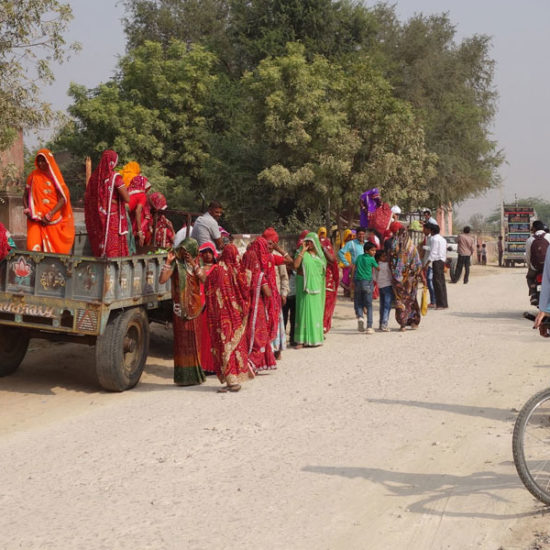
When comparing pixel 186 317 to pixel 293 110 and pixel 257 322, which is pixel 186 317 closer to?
pixel 257 322

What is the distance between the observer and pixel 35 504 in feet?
17.6

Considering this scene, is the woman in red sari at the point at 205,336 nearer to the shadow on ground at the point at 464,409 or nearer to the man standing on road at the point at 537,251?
the shadow on ground at the point at 464,409

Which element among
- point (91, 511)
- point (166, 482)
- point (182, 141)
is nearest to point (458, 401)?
point (166, 482)

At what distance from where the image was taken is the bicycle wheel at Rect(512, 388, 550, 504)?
4855 mm

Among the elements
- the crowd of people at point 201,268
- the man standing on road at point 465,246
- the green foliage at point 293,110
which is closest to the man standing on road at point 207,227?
the crowd of people at point 201,268

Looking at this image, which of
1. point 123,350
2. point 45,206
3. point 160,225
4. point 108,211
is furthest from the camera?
point 160,225

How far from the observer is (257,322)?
10.1 m

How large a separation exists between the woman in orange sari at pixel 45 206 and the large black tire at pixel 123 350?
153cm

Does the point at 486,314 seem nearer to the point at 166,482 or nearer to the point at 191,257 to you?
the point at 191,257

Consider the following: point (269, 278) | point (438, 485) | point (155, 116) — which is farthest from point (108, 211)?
point (155, 116)

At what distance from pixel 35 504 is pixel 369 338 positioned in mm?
8938

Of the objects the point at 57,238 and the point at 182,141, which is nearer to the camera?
the point at 57,238

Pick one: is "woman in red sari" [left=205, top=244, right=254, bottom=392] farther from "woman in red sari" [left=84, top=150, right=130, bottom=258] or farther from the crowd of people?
"woman in red sari" [left=84, top=150, right=130, bottom=258]

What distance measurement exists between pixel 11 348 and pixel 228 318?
10.2 feet
